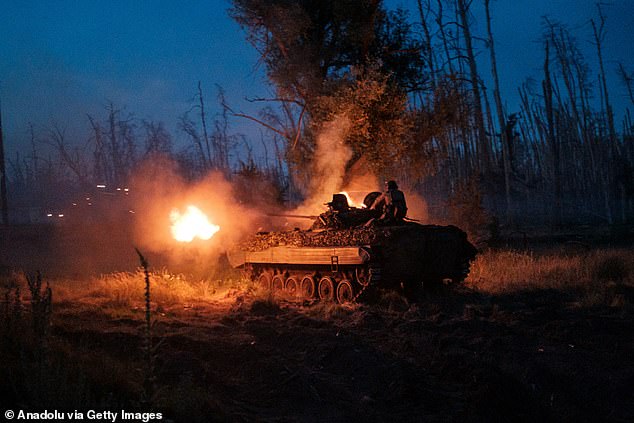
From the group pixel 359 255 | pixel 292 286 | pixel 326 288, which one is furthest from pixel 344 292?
pixel 292 286

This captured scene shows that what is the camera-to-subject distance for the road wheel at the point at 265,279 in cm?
1562

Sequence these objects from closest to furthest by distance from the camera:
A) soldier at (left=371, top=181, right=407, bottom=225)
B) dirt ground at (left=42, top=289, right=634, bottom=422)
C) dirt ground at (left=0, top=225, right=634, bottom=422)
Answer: dirt ground at (left=0, top=225, right=634, bottom=422) → dirt ground at (left=42, top=289, right=634, bottom=422) → soldier at (left=371, top=181, right=407, bottom=225)

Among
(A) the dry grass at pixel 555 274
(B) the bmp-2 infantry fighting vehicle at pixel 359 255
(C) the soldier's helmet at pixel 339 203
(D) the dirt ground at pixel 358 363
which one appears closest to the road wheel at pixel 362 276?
(B) the bmp-2 infantry fighting vehicle at pixel 359 255

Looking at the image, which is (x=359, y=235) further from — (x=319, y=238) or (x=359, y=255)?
(x=319, y=238)

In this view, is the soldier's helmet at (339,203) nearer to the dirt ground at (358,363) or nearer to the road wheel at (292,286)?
the road wheel at (292,286)

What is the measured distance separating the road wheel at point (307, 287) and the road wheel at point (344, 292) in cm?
100

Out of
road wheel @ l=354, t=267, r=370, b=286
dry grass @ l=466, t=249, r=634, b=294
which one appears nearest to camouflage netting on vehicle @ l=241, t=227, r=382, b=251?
road wheel @ l=354, t=267, r=370, b=286

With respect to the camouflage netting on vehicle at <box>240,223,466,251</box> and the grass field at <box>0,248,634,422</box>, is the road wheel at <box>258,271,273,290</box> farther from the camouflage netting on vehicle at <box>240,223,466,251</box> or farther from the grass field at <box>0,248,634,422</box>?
→ the grass field at <box>0,248,634,422</box>

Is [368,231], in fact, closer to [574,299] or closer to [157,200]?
[574,299]

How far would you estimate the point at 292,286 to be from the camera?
1456 centimetres

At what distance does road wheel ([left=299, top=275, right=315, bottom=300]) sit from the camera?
13664 mm

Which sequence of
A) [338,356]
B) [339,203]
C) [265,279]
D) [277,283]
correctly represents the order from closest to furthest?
[338,356] → [339,203] → [277,283] → [265,279]

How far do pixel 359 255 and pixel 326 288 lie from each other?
2051mm

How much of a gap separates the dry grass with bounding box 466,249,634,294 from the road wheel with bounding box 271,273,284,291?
16.4 feet
